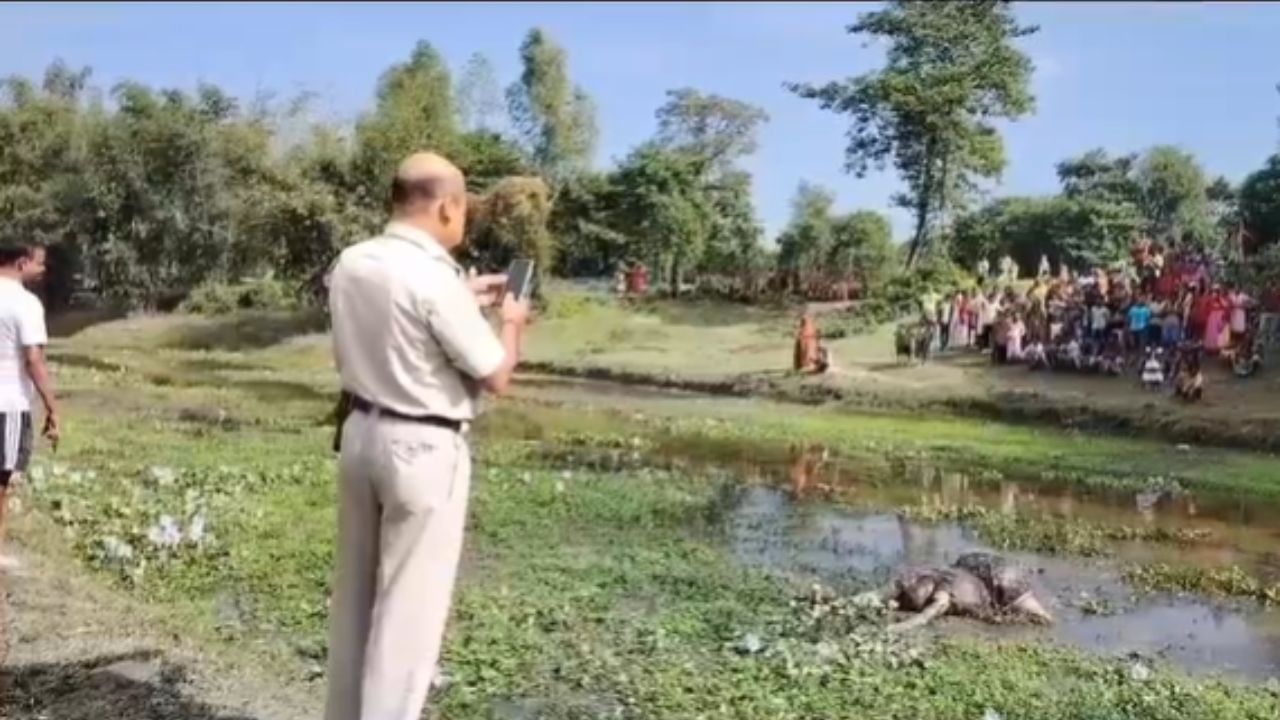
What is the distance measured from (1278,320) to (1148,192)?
11.3 m

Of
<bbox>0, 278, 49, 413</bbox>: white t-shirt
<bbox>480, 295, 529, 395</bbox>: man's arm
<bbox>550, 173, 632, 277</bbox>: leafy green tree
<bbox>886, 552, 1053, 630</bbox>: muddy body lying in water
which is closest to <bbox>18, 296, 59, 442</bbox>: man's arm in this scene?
<bbox>0, 278, 49, 413</bbox>: white t-shirt

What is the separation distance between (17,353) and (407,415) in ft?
10.4

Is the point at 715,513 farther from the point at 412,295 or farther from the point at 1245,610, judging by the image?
the point at 412,295

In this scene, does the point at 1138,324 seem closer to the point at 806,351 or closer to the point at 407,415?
the point at 806,351

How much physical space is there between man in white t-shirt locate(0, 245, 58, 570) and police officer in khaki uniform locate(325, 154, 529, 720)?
9.24 ft

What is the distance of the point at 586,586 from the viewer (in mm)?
9047

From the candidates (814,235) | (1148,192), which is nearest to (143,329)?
(814,235)

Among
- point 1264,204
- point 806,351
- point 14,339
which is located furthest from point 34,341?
point 1264,204

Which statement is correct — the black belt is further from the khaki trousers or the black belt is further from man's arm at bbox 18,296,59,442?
man's arm at bbox 18,296,59,442

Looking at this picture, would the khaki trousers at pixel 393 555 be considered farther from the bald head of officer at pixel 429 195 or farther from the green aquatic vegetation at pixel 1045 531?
the green aquatic vegetation at pixel 1045 531

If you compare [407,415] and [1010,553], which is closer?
[407,415]

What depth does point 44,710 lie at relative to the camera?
586 centimetres

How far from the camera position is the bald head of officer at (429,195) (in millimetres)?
4496

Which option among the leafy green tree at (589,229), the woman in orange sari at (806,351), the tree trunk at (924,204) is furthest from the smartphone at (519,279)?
the leafy green tree at (589,229)
